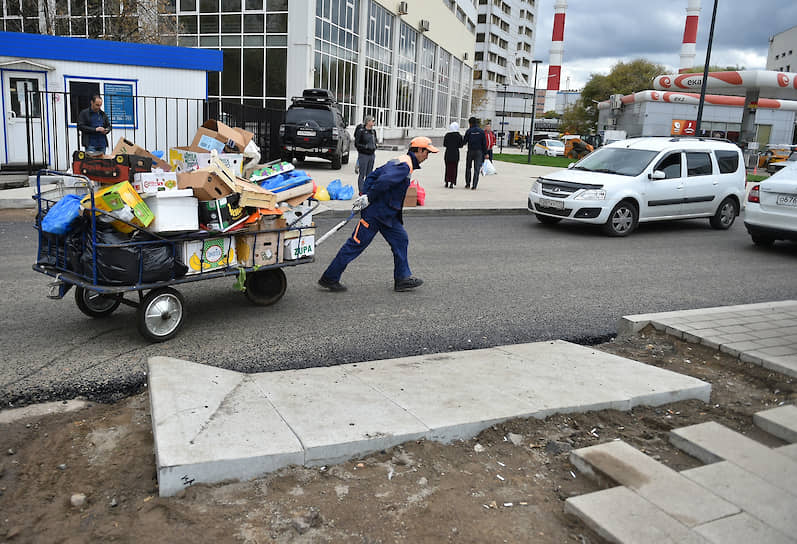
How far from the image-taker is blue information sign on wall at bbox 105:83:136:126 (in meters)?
17.2

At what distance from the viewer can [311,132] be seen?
21969 mm

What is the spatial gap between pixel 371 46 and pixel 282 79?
1095 cm

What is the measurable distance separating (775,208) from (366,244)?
7539 mm

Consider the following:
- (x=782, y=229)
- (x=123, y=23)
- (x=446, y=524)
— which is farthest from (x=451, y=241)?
(x=123, y=23)

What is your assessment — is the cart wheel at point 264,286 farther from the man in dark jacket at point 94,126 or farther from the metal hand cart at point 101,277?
the man in dark jacket at point 94,126

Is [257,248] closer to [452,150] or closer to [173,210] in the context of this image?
[173,210]

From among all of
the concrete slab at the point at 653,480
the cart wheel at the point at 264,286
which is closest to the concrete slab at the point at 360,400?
the concrete slab at the point at 653,480

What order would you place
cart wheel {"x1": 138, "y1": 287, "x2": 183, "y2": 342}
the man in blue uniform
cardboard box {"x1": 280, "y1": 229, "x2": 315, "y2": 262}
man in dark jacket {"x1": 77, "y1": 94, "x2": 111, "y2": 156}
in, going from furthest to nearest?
man in dark jacket {"x1": 77, "y1": 94, "x2": 111, "y2": 156} → the man in blue uniform → cardboard box {"x1": 280, "y1": 229, "x2": 315, "y2": 262} → cart wheel {"x1": 138, "y1": 287, "x2": 183, "y2": 342}

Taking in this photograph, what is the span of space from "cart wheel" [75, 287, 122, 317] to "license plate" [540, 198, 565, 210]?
8740 millimetres

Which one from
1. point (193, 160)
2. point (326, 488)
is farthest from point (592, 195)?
point (326, 488)

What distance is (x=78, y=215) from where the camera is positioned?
5035 mm

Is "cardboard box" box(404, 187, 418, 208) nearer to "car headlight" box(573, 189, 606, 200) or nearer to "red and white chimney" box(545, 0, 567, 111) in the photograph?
"car headlight" box(573, 189, 606, 200)

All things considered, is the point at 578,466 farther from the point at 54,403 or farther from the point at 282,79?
the point at 282,79

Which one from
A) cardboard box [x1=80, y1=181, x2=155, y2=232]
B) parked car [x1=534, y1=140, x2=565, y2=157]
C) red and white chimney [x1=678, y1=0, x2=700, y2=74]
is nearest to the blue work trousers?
cardboard box [x1=80, y1=181, x2=155, y2=232]
